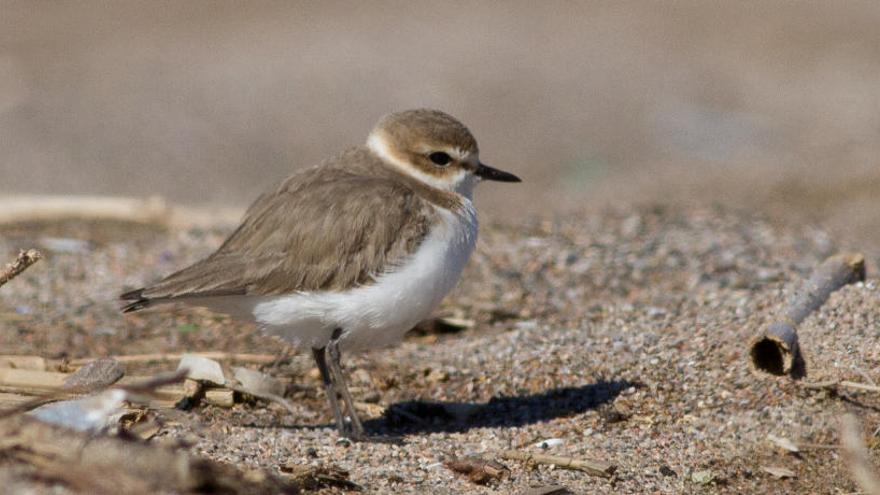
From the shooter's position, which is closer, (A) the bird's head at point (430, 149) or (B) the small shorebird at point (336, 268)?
(B) the small shorebird at point (336, 268)

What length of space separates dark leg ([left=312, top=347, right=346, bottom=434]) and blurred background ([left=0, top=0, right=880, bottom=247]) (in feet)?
15.2

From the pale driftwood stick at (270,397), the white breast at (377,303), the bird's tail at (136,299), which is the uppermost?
the white breast at (377,303)

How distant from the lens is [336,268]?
5.30m

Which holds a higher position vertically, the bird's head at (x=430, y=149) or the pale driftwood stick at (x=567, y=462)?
the bird's head at (x=430, y=149)

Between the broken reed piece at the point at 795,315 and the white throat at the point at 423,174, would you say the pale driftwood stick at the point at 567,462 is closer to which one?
the broken reed piece at the point at 795,315

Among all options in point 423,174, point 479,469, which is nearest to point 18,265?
point 479,469

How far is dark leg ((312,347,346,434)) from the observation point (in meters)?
5.38

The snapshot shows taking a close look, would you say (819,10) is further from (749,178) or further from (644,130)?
(749,178)

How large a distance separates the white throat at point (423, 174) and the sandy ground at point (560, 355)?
2.96ft

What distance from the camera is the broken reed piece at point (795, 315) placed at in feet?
17.9

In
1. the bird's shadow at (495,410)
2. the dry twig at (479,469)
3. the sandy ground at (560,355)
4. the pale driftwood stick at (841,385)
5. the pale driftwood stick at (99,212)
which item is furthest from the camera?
the pale driftwood stick at (99,212)

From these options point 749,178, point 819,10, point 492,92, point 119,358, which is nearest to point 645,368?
point 119,358

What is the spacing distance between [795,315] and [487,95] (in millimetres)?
10232

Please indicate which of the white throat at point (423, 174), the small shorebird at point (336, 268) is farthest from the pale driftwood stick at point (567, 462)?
the white throat at point (423, 174)
